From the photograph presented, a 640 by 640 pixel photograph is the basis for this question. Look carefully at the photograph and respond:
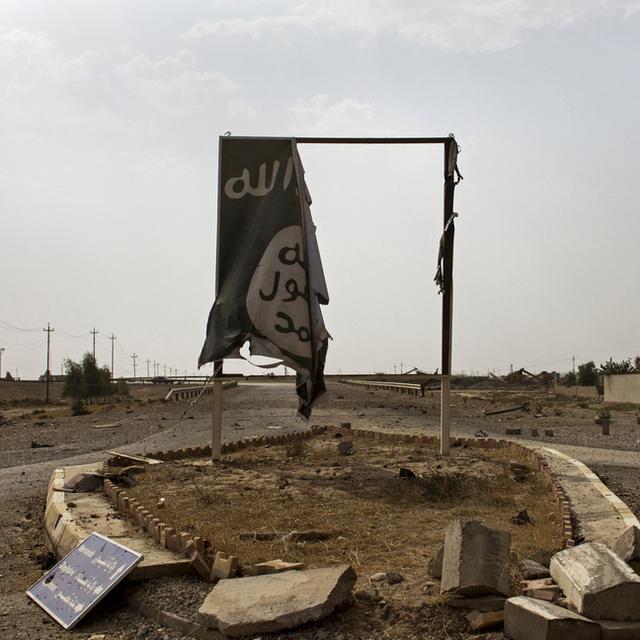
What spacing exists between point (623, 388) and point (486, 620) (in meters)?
40.7

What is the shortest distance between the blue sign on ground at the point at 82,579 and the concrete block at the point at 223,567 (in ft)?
2.11

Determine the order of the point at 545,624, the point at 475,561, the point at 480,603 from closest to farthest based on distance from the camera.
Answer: the point at 545,624 → the point at 480,603 → the point at 475,561

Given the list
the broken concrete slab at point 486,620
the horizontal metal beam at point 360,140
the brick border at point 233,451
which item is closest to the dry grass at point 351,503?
the brick border at point 233,451

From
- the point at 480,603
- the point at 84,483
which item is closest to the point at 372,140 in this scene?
the point at 84,483

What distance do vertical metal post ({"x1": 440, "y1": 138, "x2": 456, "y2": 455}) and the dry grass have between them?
0.76 meters

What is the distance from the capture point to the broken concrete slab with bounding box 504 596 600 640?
430cm

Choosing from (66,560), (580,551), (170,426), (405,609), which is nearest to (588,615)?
(580,551)

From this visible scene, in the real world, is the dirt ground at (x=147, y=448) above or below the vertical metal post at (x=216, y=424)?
below

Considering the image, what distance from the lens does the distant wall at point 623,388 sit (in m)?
40.4

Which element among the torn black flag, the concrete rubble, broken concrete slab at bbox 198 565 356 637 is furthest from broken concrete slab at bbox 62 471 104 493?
the concrete rubble

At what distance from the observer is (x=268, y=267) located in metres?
12.7

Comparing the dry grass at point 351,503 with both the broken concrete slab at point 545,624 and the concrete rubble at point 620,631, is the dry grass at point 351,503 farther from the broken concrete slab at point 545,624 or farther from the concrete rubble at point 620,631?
the concrete rubble at point 620,631

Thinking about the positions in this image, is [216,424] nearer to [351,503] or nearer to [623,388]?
[351,503]

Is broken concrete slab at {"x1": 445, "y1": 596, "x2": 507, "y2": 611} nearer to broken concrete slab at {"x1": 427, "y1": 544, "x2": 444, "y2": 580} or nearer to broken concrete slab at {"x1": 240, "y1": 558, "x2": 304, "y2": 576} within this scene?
broken concrete slab at {"x1": 427, "y1": 544, "x2": 444, "y2": 580}
